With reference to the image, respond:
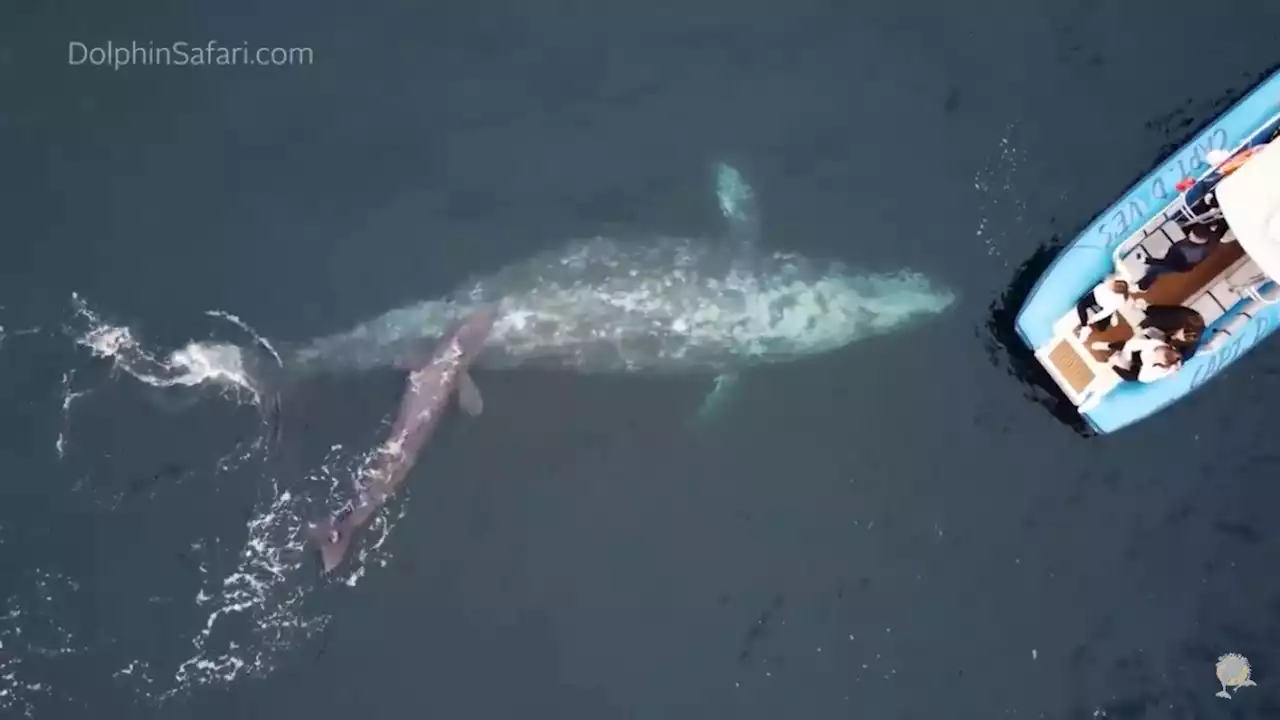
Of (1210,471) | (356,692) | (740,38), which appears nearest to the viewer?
(356,692)

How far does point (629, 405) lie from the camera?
50.1m

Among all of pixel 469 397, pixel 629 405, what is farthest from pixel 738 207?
pixel 469 397

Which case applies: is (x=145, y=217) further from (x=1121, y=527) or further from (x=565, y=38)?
(x=1121, y=527)

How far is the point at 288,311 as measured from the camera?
165ft

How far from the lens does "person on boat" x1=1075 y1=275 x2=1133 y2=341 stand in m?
48.8

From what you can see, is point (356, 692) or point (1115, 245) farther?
point (1115, 245)

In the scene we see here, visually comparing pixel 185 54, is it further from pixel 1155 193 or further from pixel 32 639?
pixel 1155 193

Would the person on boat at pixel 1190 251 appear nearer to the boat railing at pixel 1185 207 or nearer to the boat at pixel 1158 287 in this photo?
the boat at pixel 1158 287

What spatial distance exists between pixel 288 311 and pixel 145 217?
7.24m

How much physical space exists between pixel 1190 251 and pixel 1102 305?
164 inches

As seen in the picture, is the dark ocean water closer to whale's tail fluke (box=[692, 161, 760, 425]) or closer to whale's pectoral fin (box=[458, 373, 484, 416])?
whale's tail fluke (box=[692, 161, 760, 425])

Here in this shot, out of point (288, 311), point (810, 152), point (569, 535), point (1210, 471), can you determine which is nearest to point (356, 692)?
point (569, 535)

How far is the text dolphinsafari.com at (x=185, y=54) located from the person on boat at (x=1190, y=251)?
36434 mm

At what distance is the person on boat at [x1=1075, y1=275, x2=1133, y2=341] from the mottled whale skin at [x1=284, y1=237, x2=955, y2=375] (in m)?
5.34
